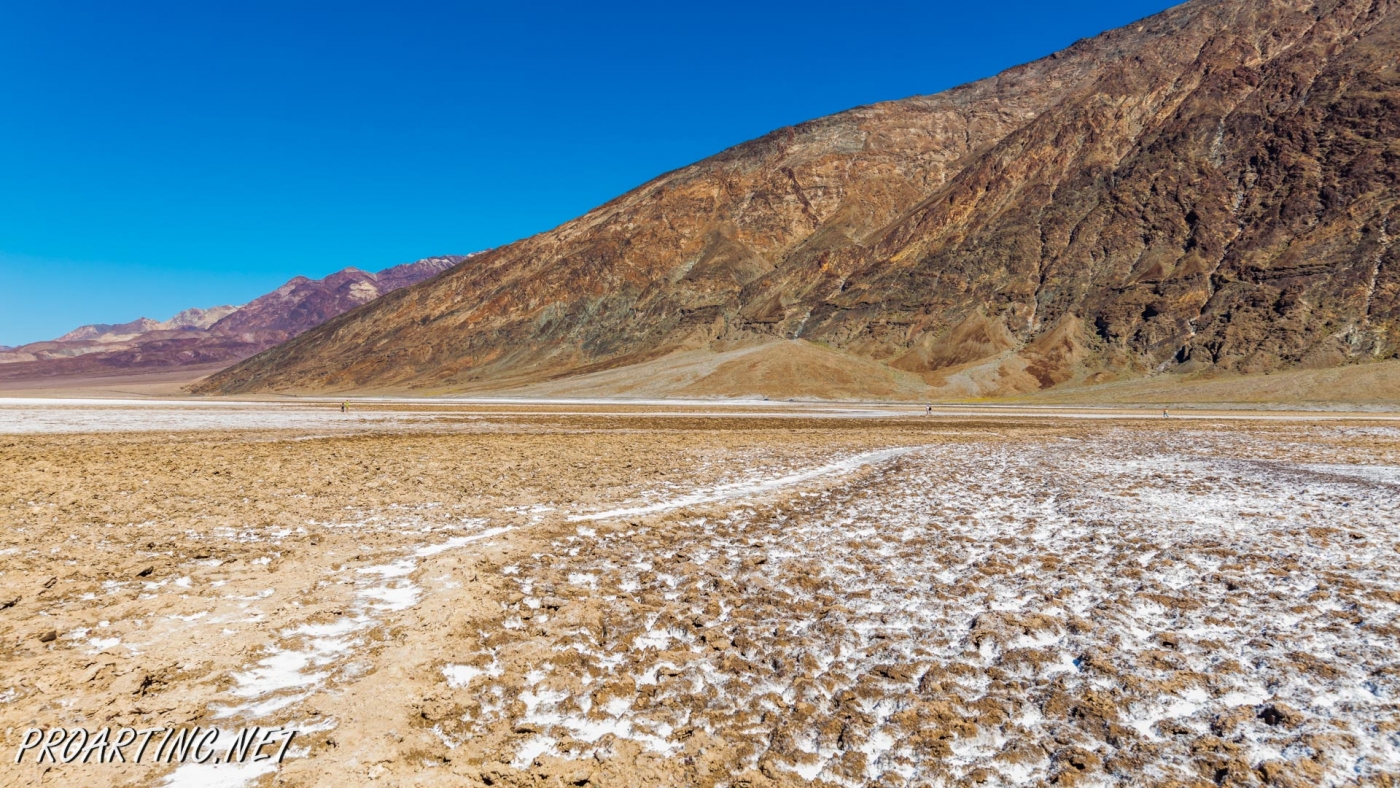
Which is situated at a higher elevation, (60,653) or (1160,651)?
(60,653)

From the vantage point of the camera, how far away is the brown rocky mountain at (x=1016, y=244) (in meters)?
86.7

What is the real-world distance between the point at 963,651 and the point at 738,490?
8809 millimetres

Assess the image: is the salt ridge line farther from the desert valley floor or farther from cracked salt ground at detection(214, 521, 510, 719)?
cracked salt ground at detection(214, 521, 510, 719)

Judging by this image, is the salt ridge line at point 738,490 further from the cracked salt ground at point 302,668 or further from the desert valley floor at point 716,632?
the cracked salt ground at point 302,668

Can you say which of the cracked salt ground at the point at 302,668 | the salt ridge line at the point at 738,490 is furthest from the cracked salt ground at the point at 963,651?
the salt ridge line at the point at 738,490

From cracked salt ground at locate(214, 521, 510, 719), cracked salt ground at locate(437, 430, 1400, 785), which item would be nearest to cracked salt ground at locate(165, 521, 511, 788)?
cracked salt ground at locate(214, 521, 510, 719)

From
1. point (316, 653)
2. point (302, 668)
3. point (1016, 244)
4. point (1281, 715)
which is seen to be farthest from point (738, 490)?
point (1016, 244)

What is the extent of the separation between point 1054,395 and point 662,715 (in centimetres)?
8983

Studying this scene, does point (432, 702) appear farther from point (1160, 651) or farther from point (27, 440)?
point (27, 440)

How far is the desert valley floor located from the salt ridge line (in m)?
0.19

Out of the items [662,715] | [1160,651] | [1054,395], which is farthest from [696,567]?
[1054,395]

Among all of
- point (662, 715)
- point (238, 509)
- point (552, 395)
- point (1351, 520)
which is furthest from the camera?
point (552, 395)

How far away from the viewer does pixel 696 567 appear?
8.72 metres

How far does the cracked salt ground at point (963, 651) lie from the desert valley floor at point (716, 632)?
33 millimetres
